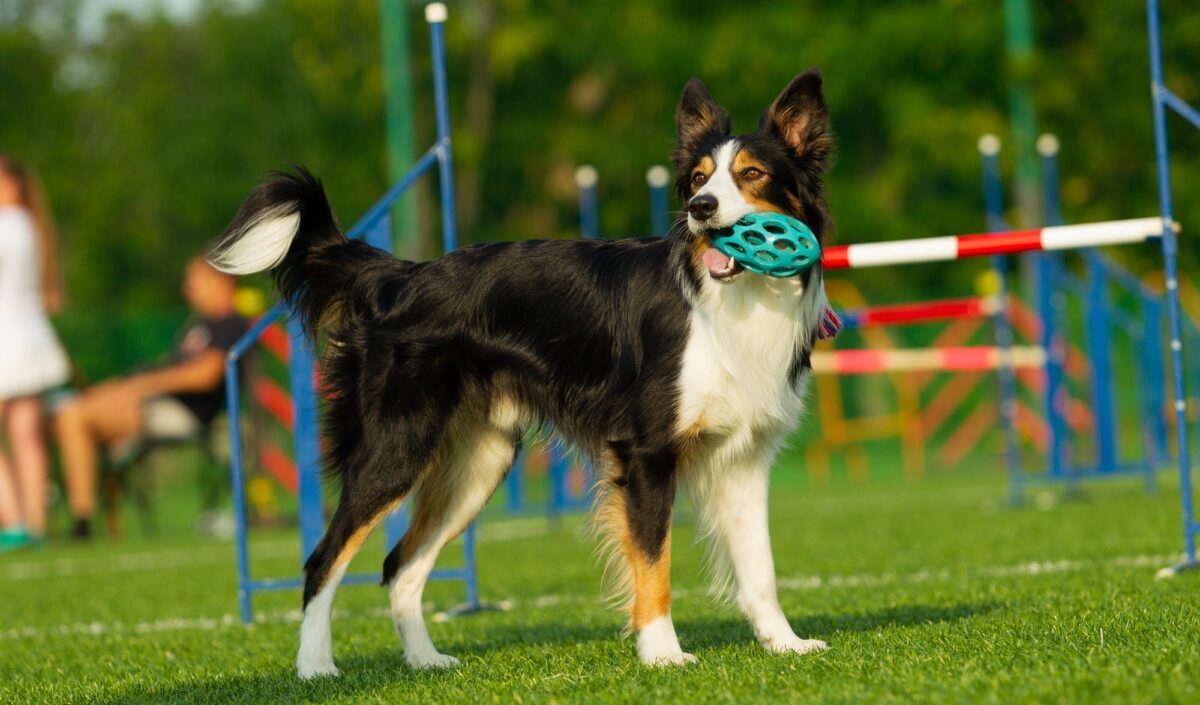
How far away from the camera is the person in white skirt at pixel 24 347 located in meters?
11.6

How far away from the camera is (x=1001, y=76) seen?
22438 millimetres

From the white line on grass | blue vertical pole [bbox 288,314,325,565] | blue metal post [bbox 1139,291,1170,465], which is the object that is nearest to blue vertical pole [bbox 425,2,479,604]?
the white line on grass

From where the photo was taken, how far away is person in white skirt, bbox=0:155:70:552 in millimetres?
11562

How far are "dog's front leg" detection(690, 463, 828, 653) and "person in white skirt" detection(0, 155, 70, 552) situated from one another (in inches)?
297

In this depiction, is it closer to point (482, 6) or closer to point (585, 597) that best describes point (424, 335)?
point (585, 597)

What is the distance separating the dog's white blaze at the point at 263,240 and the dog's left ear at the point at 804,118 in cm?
181

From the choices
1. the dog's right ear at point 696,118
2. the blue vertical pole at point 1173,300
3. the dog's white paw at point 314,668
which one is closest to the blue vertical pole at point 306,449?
the dog's white paw at point 314,668

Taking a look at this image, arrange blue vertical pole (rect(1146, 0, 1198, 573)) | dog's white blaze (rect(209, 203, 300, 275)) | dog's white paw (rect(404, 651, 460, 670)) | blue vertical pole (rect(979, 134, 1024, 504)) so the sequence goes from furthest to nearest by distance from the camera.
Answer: blue vertical pole (rect(979, 134, 1024, 504)) < blue vertical pole (rect(1146, 0, 1198, 573)) < dog's white blaze (rect(209, 203, 300, 275)) < dog's white paw (rect(404, 651, 460, 670))

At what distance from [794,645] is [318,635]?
5.27 ft

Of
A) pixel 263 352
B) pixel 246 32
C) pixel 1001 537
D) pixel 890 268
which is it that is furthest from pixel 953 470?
pixel 246 32

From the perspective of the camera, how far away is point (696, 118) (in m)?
5.39

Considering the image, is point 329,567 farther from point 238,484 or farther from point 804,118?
point 804,118

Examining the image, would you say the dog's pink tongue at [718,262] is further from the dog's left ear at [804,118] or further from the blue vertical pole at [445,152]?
the blue vertical pole at [445,152]

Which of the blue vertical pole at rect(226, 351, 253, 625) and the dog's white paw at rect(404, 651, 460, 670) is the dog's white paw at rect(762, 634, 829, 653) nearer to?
the dog's white paw at rect(404, 651, 460, 670)
